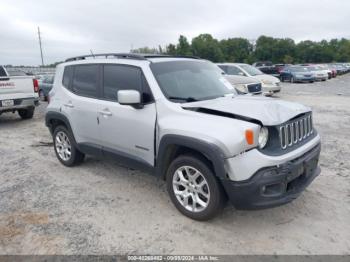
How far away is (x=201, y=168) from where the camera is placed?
340 cm

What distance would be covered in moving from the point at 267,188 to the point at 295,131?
A: 0.80m

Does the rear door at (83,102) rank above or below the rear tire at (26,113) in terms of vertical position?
above

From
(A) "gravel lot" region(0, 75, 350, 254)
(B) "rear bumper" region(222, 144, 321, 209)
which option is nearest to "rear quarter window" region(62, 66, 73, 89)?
(A) "gravel lot" region(0, 75, 350, 254)

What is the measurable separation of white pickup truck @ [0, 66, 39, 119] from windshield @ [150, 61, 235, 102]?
23.4 feet

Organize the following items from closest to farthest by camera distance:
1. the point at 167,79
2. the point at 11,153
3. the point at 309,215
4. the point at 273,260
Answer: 1. the point at 273,260
2. the point at 309,215
3. the point at 167,79
4. the point at 11,153

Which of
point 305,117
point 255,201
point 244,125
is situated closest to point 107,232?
point 255,201

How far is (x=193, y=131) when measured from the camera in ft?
11.1

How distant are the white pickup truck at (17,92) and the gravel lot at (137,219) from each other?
4.81 meters

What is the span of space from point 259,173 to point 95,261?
1798 mm

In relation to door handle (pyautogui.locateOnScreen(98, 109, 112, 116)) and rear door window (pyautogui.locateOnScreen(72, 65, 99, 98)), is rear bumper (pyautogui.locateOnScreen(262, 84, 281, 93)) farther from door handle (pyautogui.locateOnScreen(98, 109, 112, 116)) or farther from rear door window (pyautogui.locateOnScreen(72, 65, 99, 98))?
door handle (pyautogui.locateOnScreen(98, 109, 112, 116))

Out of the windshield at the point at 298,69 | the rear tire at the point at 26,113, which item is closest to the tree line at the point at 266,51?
the windshield at the point at 298,69

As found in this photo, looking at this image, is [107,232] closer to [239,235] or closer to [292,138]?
[239,235]

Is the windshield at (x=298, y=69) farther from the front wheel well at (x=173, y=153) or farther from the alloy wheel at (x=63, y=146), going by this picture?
the front wheel well at (x=173, y=153)

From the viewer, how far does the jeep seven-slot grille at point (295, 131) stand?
11.1 feet
